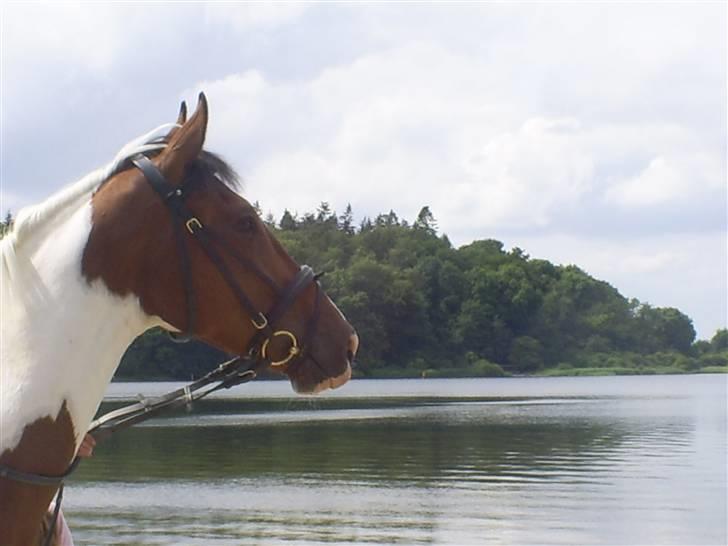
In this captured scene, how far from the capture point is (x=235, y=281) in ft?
10.8

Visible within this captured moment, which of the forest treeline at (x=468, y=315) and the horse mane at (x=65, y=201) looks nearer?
the horse mane at (x=65, y=201)

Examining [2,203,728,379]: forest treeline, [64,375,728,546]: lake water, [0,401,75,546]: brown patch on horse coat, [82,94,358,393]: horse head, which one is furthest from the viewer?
[2,203,728,379]: forest treeline

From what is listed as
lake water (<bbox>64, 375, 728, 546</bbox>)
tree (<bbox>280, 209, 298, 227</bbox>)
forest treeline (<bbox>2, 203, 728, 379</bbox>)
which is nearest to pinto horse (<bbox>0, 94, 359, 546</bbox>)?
lake water (<bbox>64, 375, 728, 546</bbox>)

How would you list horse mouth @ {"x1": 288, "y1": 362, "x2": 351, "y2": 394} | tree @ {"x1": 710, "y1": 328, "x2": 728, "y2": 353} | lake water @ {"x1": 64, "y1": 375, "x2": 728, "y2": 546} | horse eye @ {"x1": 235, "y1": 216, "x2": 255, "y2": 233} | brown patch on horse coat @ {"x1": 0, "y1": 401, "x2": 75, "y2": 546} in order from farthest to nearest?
tree @ {"x1": 710, "y1": 328, "x2": 728, "y2": 353}
lake water @ {"x1": 64, "y1": 375, "x2": 728, "y2": 546}
horse mouth @ {"x1": 288, "y1": 362, "x2": 351, "y2": 394}
horse eye @ {"x1": 235, "y1": 216, "x2": 255, "y2": 233}
brown patch on horse coat @ {"x1": 0, "y1": 401, "x2": 75, "y2": 546}

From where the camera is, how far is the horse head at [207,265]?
3172mm

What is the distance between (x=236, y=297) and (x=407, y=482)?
28.1 metres

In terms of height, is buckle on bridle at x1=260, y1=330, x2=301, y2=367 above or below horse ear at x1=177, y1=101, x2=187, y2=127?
below

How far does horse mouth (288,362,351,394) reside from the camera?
344 centimetres

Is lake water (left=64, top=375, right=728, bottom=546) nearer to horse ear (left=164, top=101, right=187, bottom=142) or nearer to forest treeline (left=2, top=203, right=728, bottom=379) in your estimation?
horse ear (left=164, top=101, right=187, bottom=142)

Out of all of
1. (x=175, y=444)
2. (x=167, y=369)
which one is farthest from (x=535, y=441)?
(x=167, y=369)

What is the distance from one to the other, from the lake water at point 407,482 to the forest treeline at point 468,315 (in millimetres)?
52605

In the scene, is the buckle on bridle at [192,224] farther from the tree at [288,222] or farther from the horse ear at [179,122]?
the tree at [288,222]

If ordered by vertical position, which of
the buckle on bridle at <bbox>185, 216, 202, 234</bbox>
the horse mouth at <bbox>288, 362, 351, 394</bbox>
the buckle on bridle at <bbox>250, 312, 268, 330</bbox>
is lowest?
the horse mouth at <bbox>288, 362, 351, 394</bbox>

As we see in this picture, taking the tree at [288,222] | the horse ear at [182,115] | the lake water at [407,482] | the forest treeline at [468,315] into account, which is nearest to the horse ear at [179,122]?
the horse ear at [182,115]
